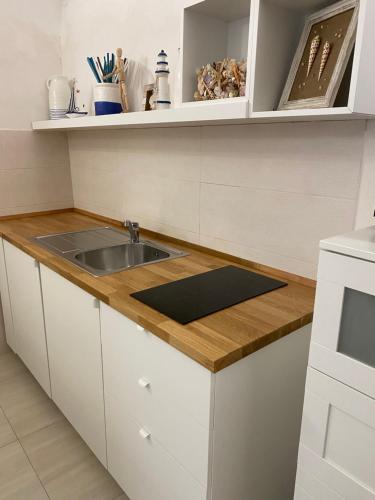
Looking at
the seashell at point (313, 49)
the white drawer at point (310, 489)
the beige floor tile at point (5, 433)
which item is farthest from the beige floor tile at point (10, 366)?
the seashell at point (313, 49)

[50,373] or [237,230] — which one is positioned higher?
→ [237,230]

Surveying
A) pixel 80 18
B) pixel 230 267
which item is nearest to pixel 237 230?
pixel 230 267

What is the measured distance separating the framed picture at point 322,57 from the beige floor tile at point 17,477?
5.85 ft

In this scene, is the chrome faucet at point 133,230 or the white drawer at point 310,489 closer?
the white drawer at point 310,489

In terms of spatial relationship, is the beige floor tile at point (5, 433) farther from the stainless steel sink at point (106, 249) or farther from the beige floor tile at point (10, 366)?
the stainless steel sink at point (106, 249)

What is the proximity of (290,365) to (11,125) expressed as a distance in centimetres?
223

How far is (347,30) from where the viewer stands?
40.0 inches

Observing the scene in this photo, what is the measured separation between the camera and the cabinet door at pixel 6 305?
7.46 ft

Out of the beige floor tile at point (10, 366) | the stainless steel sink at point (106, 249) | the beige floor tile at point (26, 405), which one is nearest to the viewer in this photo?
the stainless steel sink at point (106, 249)

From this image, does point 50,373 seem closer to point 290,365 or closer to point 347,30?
point 290,365

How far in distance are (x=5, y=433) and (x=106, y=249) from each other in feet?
3.46

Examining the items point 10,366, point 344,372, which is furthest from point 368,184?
point 10,366

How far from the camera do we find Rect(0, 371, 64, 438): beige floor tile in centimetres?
198

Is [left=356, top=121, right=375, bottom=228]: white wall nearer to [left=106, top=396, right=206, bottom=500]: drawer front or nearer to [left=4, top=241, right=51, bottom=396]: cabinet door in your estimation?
[left=106, top=396, right=206, bottom=500]: drawer front
